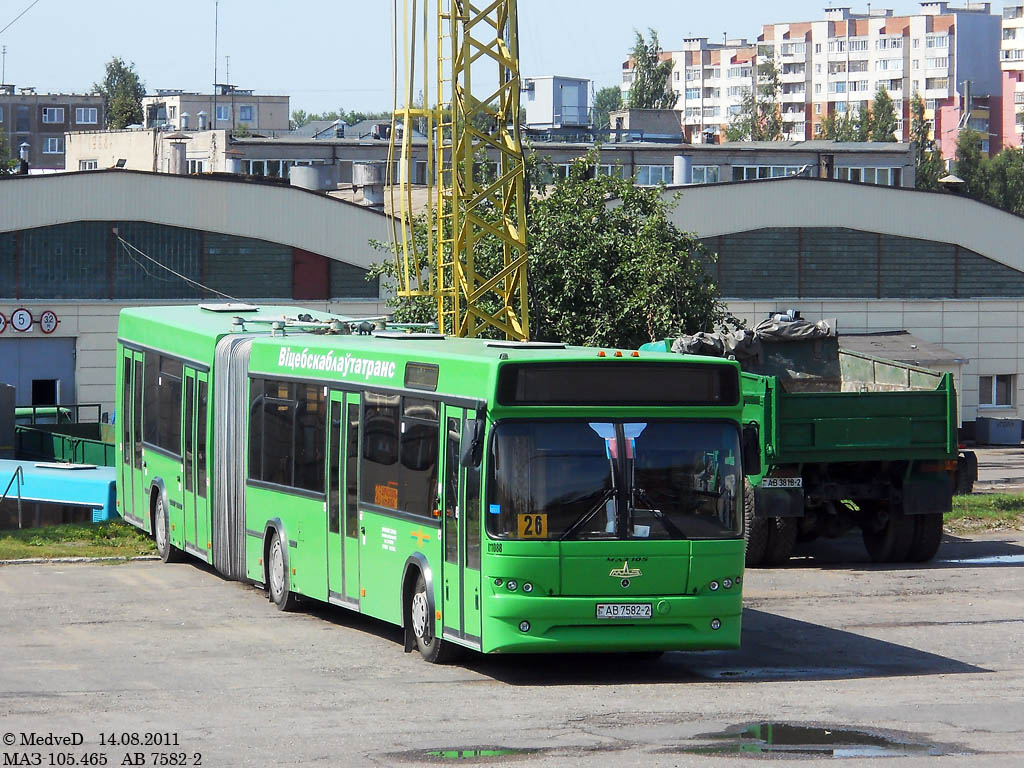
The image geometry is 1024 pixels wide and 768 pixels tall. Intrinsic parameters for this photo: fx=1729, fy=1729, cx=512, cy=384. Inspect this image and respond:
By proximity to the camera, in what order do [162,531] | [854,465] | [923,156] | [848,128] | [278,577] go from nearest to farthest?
[278,577]
[854,465]
[162,531]
[923,156]
[848,128]

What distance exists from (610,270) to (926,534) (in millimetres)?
13620

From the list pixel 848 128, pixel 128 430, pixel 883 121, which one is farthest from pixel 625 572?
pixel 848 128

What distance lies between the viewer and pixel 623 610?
12.9m

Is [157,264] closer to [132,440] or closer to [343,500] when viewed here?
[132,440]

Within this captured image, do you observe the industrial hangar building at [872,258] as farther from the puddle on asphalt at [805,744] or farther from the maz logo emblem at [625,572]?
the puddle on asphalt at [805,744]

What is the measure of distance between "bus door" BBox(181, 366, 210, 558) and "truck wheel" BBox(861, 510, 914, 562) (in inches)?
329

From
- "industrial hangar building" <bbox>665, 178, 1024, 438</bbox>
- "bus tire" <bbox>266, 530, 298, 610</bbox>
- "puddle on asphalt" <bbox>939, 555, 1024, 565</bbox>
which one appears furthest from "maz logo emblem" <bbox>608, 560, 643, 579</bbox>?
"industrial hangar building" <bbox>665, 178, 1024, 438</bbox>

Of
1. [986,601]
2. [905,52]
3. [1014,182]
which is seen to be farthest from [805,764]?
[905,52]

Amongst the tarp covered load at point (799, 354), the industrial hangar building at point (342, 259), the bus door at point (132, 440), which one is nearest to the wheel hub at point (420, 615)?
the bus door at point (132, 440)

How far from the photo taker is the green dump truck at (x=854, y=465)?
2022 centimetres

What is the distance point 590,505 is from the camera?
42.3 feet

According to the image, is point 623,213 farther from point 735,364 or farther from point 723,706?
point 723,706

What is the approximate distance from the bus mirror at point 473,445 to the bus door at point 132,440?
1026 centimetres

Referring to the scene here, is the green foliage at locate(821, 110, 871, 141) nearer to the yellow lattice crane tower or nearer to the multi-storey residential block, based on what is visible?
the multi-storey residential block
